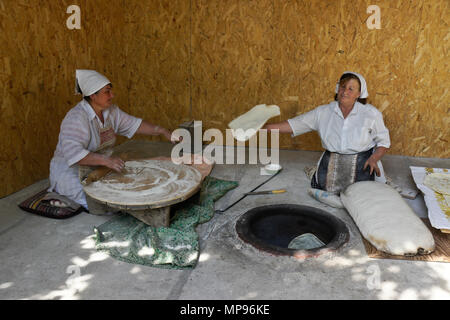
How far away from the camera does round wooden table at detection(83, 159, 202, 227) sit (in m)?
2.92

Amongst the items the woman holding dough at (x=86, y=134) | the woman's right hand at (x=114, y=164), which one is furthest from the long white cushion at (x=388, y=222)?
the woman's right hand at (x=114, y=164)

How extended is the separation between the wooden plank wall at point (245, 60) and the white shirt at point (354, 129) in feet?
5.15

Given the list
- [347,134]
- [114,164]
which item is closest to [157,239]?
[114,164]

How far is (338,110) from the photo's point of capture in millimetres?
3830

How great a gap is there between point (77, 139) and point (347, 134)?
2.59 m

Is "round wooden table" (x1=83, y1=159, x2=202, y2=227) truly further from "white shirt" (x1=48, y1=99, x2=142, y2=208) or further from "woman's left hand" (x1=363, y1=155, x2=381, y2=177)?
"woman's left hand" (x1=363, y1=155, x2=381, y2=177)

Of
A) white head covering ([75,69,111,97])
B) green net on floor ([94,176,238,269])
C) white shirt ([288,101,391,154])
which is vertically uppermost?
white head covering ([75,69,111,97])

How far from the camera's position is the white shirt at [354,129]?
379cm

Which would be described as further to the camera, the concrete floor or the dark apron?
the dark apron

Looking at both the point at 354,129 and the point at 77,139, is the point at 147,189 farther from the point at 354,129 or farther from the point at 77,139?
the point at 354,129

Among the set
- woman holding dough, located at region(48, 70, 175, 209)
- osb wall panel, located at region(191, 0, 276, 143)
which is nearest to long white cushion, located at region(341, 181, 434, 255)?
woman holding dough, located at region(48, 70, 175, 209)

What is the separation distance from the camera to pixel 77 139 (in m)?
3.33
